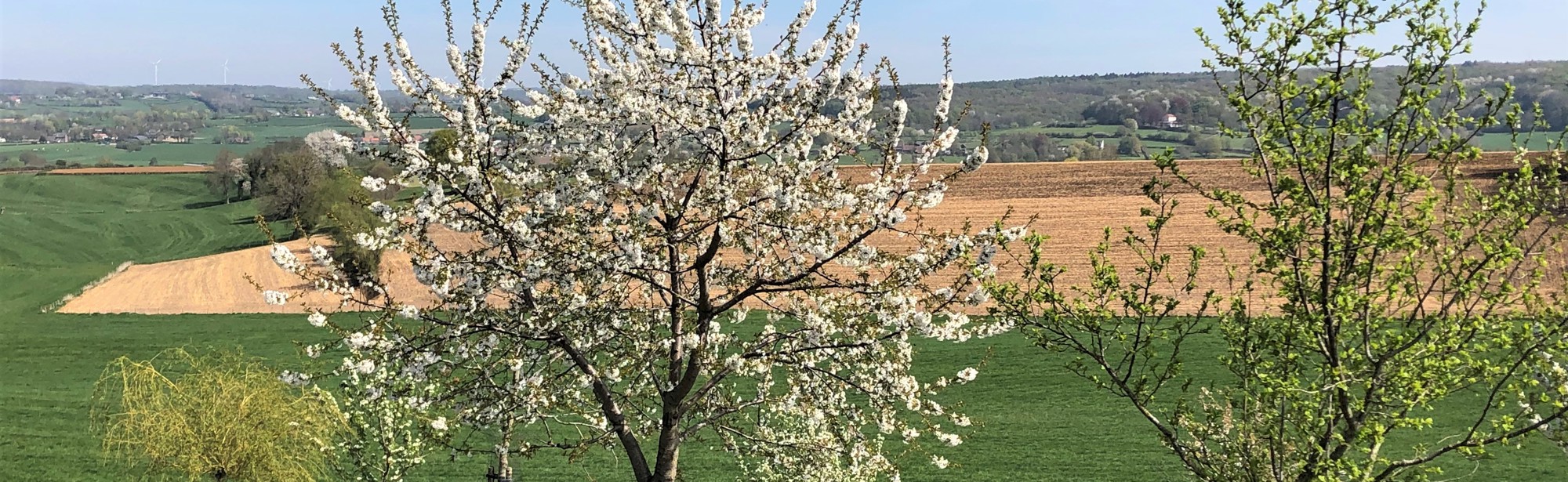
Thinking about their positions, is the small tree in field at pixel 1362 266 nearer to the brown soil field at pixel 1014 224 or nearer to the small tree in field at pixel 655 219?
the small tree in field at pixel 655 219

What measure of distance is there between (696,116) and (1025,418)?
21.4 m

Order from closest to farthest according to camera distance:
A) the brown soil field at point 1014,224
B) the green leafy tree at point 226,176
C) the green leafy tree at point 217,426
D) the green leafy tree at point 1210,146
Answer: the green leafy tree at point 217,426 → the brown soil field at point 1014,224 → the green leafy tree at point 1210,146 → the green leafy tree at point 226,176

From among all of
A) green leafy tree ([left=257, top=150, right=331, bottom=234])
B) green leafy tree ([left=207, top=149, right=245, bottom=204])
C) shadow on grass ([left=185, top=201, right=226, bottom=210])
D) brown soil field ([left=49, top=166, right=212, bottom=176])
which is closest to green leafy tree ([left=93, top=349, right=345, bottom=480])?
green leafy tree ([left=257, top=150, right=331, bottom=234])

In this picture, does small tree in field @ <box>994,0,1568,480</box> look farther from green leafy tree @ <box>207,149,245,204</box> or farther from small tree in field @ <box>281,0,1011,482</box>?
green leafy tree @ <box>207,149,245,204</box>

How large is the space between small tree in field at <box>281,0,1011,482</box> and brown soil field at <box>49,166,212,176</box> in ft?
353

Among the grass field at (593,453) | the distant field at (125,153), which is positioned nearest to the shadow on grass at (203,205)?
the distant field at (125,153)

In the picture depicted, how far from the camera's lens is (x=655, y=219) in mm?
9391

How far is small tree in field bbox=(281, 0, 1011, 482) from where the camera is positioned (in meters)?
8.51

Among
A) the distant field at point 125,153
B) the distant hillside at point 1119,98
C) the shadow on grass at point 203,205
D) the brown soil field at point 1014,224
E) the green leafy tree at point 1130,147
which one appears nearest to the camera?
the brown soil field at point 1014,224

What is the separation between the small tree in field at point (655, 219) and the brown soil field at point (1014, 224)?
32.4 meters

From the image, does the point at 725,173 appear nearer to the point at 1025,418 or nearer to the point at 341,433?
the point at 341,433

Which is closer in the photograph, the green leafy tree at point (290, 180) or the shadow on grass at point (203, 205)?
the green leafy tree at point (290, 180)

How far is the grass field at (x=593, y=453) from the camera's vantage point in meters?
22.5

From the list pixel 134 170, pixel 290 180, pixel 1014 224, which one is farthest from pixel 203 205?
pixel 1014 224
